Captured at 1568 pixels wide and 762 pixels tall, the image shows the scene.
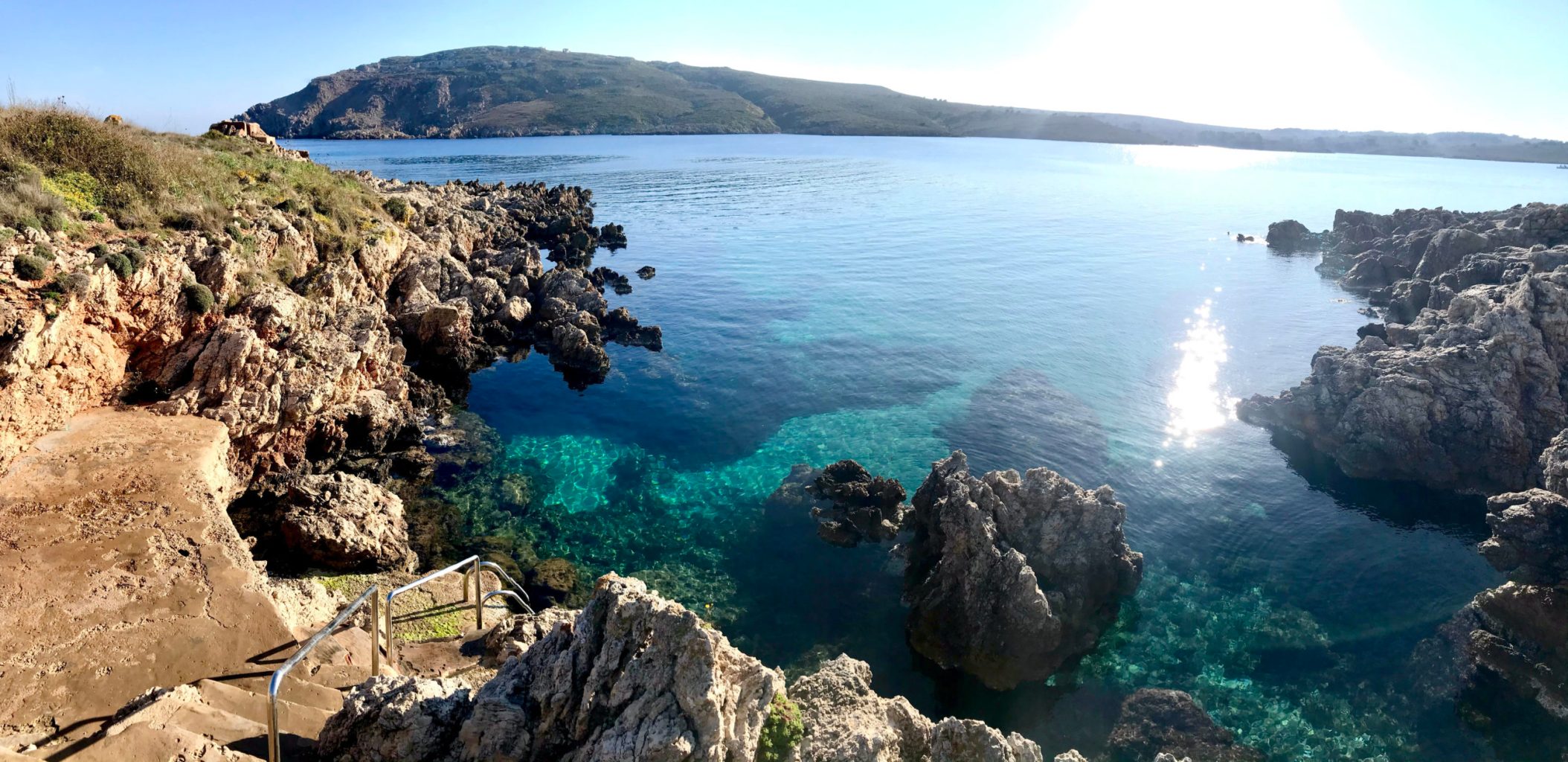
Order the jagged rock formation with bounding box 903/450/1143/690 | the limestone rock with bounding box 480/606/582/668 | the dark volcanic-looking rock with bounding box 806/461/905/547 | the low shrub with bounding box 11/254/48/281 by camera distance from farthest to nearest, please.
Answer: the dark volcanic-looking rock with bounding box 806/461/905/547 < the low shrub with bounding box 11/254/48/281 < the jagged rock formation with bounding box 903/450/1143/690 < the limestone rock with bounding box 480/606/582/668

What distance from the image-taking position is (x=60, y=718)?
1075 centimetres

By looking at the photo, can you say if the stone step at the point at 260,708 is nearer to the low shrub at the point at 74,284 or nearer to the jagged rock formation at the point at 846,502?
the low shrub at the point at 74,284

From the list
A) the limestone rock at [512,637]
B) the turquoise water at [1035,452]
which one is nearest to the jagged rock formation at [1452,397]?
the turquoise water at [1035,452]

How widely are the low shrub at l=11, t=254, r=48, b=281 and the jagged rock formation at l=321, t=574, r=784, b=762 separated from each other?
63.8ft

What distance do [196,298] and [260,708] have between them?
18449 mm

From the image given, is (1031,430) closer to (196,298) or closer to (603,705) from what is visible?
(603,705)

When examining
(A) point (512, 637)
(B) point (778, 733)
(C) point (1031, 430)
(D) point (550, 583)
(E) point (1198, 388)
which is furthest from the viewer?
(E) point (1198, 388)

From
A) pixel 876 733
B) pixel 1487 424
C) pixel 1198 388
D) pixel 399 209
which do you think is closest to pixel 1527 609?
pixel 1487 424

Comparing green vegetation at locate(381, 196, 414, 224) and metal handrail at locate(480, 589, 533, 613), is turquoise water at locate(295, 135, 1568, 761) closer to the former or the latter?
metal handrail at locate(480, 589, 533, 613)

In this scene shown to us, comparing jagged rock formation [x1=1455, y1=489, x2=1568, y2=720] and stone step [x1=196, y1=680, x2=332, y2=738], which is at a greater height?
stone step [x1=196, y1=680, x2=332, y2=738]

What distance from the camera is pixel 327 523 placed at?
19.3 metres

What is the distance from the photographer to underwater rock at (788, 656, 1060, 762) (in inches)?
398

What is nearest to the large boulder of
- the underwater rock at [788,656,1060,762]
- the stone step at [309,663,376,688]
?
the underwater rock at [788,656,1060,762]

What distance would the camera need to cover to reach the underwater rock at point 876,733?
10.1 meters
